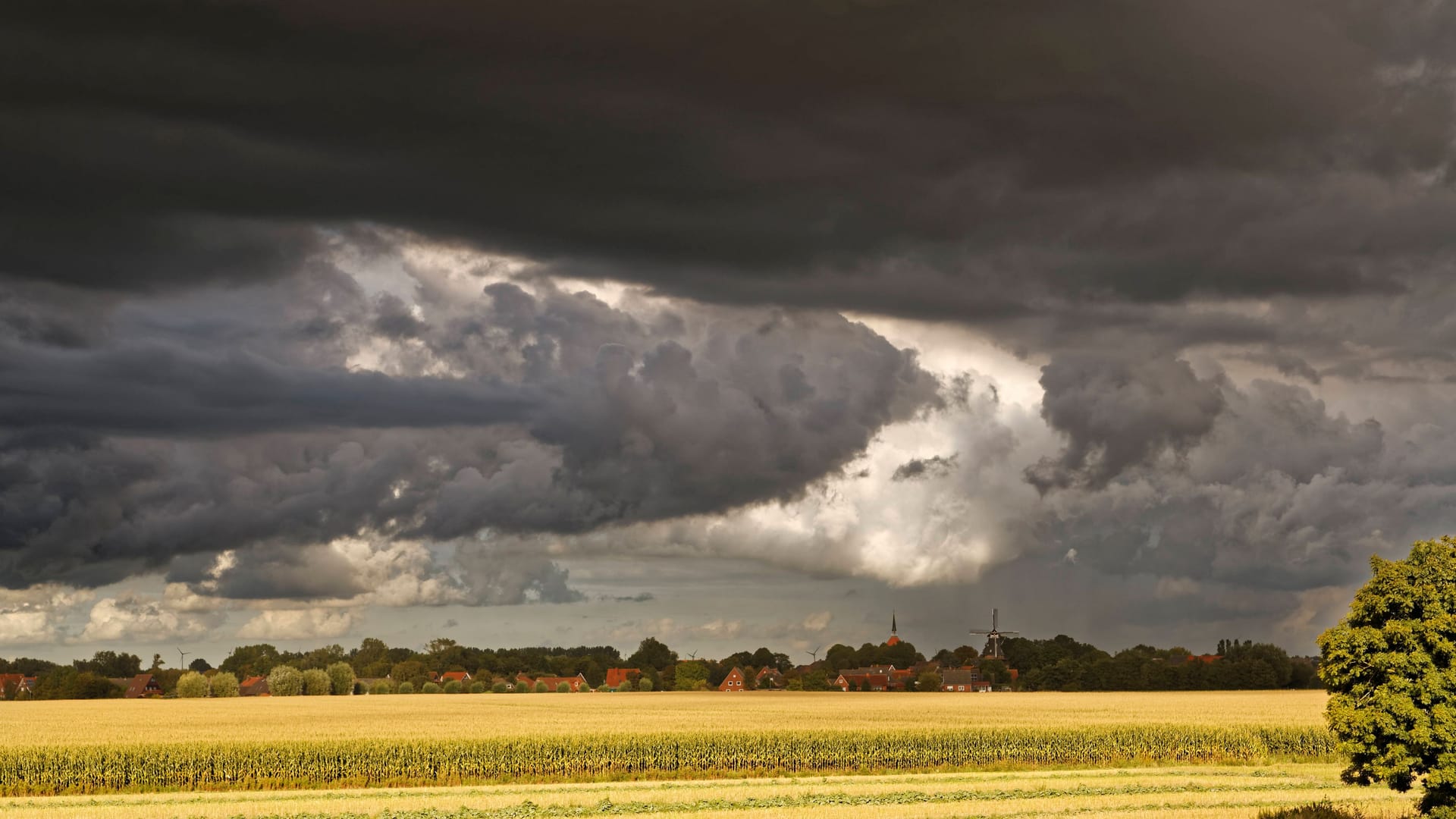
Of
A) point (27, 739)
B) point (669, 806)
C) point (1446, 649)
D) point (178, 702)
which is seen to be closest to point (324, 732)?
point (27, 739)

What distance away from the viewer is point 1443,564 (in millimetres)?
36250

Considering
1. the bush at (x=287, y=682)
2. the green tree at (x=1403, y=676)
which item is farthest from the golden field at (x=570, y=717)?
the green tree at (x=1403, y=676)

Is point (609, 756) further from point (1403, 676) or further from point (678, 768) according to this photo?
point (1403, 676)

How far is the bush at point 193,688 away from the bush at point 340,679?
1540cm

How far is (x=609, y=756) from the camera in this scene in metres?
59.6

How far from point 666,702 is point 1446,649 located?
9833 centimetres

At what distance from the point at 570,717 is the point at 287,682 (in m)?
93.0

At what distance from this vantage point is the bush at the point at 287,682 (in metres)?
169

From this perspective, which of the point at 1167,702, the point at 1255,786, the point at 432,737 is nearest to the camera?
the point at 1255,786

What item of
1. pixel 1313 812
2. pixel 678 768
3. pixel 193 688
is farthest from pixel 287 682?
pixel 1313 812

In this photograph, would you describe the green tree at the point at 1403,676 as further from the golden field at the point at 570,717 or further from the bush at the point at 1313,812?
the golden field at the point at 570,717

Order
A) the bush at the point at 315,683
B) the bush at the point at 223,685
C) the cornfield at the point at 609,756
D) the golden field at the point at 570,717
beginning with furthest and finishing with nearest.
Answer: the bush at the point at 315,683
the bush at the point at 223,685
the golden field at the point at 570,717
the cornfield at the point at 609,756

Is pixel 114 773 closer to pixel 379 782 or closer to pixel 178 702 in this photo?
pixel 379 782

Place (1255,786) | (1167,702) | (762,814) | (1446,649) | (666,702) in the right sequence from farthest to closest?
(666,702)
(1167,702)
(1255,786)
(762,814)
(1446,649)
